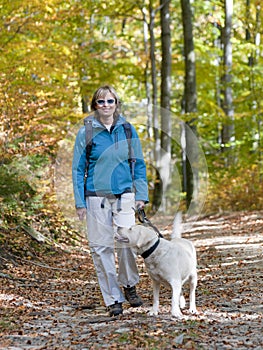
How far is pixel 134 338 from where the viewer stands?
4.95 meters

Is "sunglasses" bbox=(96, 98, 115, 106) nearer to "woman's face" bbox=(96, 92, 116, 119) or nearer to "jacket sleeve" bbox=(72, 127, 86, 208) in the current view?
"woman's face" bbox=(96, 92, 116, 119)

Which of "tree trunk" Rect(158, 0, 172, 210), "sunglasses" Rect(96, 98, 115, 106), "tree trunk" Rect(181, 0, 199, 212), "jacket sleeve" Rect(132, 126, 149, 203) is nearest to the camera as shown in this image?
"sunglasses" Rect(96, 98, 115, 106)

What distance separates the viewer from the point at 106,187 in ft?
19.8

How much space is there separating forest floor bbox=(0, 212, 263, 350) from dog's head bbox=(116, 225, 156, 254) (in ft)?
2.28

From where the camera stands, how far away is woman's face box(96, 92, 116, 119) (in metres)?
6.11

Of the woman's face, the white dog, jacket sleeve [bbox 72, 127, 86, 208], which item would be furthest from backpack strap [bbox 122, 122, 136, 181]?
the white dog

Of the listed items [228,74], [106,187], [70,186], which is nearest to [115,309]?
[106,187]

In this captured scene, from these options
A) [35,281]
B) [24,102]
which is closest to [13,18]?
[24,102]

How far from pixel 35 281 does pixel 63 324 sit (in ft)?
8.13

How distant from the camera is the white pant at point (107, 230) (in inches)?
239

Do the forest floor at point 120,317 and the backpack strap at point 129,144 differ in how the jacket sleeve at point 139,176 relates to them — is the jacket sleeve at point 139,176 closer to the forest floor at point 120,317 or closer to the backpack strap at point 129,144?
the backpack strap at point 129,144

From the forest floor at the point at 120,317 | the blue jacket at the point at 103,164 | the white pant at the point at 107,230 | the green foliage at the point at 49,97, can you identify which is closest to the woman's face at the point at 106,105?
the blue jacket at the point at 103,164

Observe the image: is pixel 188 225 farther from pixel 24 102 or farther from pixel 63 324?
pixel 63 324

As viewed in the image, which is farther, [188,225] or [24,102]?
[188,225]
